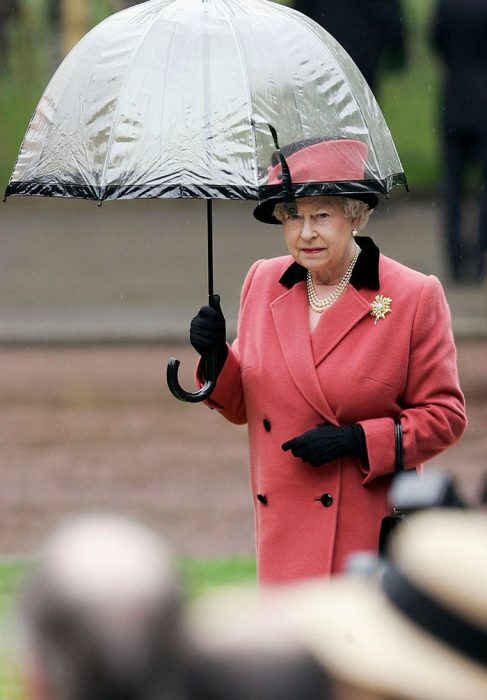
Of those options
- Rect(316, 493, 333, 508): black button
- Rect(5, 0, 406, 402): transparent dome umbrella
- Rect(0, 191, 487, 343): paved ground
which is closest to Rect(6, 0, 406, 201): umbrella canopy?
Rect(5, 0, 406, 402): transparent dome umbrella

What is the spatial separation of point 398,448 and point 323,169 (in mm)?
598

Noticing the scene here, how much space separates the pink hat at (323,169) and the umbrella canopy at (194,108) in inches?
0.8

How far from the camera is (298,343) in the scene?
346cm

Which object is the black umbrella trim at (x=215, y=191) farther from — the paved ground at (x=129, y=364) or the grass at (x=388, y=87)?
the grass at (x=388, y=87)

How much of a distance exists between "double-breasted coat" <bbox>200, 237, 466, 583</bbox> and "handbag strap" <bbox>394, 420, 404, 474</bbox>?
13mm

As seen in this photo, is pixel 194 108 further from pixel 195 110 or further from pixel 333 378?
pixel 333 378

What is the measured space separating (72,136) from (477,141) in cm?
1064

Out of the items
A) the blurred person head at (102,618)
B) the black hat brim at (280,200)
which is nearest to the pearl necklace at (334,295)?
the black hat brim at (280,200)

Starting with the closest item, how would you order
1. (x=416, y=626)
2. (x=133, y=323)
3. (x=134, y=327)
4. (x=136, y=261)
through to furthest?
(x=416, y=626), (x=134, y=327), (x=133, y=323), (x=136, y=261)

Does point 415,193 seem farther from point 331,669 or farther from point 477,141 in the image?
point 331,669

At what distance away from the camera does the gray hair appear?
11.1ft

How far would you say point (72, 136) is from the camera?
11.7 feet

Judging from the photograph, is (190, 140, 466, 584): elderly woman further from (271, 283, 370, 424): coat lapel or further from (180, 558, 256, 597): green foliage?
(180, 558, 256, 597): green foliage

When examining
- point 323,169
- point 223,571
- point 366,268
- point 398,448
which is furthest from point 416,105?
point 398,448
